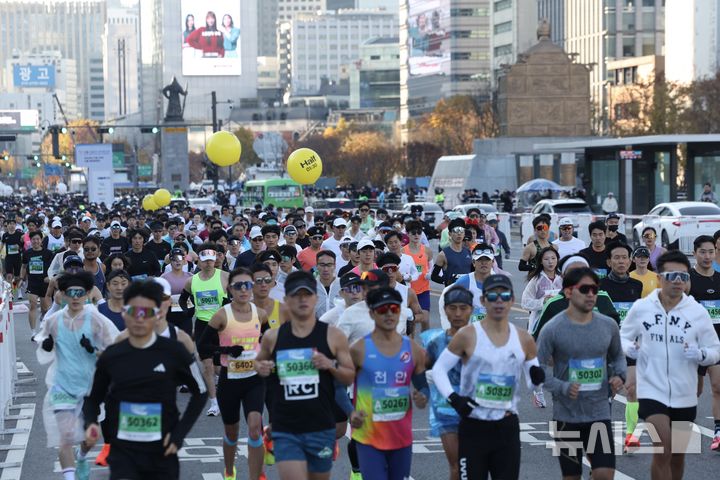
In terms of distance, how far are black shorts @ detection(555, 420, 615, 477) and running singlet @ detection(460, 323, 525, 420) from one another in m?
0.66

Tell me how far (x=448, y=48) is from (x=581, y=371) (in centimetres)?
17045

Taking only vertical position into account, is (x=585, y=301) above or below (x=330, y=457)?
above

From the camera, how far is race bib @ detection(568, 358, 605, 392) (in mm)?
9211

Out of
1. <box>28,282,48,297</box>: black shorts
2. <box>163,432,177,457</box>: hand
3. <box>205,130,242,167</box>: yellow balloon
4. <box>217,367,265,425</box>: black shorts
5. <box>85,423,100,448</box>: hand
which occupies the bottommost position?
<box>28,282,48,297</box>: black shorts

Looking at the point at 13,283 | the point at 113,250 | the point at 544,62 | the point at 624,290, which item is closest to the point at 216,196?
the point at 544,62

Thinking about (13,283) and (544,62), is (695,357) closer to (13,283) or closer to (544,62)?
(13,283)

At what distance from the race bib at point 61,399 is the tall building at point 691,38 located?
10739 cm

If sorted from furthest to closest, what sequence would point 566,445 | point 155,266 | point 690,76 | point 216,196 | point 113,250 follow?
point 690,76 < point 216,196 < point 113,250 < point 155,266 < point 566,445

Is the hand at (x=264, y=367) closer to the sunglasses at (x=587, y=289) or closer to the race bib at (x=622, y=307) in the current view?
the sunglasses at (x=587, y=289)

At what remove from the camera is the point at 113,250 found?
21.4 m

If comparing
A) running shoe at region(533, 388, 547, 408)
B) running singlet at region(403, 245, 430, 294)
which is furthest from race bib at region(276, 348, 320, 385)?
running singlet at region(403, 245, 430, 294)

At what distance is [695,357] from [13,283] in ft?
61.3

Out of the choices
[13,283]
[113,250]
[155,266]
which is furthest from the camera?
[13,283]

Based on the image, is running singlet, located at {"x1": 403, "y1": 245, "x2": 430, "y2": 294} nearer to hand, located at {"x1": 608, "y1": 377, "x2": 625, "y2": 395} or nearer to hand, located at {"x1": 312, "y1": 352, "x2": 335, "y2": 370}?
hand, located at {"x1": 608, "y1": 377, "x2": 625, "y2": 395}
